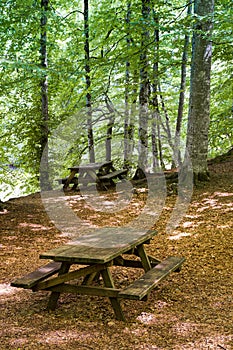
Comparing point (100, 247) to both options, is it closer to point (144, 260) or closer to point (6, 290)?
point (144, 260)

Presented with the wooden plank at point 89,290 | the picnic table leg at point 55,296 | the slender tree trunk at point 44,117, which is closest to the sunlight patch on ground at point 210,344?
the wooden plank at point 89,290

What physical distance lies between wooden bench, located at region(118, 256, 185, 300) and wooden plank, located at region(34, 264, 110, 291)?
12.7 inches

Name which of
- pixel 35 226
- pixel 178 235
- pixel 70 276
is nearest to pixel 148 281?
pixel 70 276

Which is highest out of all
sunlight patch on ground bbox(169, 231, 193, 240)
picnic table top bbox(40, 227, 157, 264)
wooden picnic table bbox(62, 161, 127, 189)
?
wooden picnic table bbox(62, 161, 127, 189)

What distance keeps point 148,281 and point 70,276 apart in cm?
71

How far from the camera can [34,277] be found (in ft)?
11.2

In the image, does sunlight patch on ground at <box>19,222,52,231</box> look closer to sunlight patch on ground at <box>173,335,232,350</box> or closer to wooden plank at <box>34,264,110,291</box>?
wooden plank at <box>34,264,110,291</box>

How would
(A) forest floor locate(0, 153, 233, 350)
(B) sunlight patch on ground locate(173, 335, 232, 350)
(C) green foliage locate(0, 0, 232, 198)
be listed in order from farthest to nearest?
(C) green foliage locate(0, 0, 232, 198) → (A) forest floor locate(0, 153, 233, 350) → (B) sunlight patch on ground locate(173, 335, 232, 350)

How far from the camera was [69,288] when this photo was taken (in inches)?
133

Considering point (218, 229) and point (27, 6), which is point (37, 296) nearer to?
point (218, 229)

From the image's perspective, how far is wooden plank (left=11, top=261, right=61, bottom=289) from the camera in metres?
3.23

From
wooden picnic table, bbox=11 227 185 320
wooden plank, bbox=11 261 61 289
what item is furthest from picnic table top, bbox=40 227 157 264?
wooden plank, bbox=11 261 61 289

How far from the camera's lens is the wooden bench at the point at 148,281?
298 centimetres

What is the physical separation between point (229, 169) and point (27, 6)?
21.3 ft
